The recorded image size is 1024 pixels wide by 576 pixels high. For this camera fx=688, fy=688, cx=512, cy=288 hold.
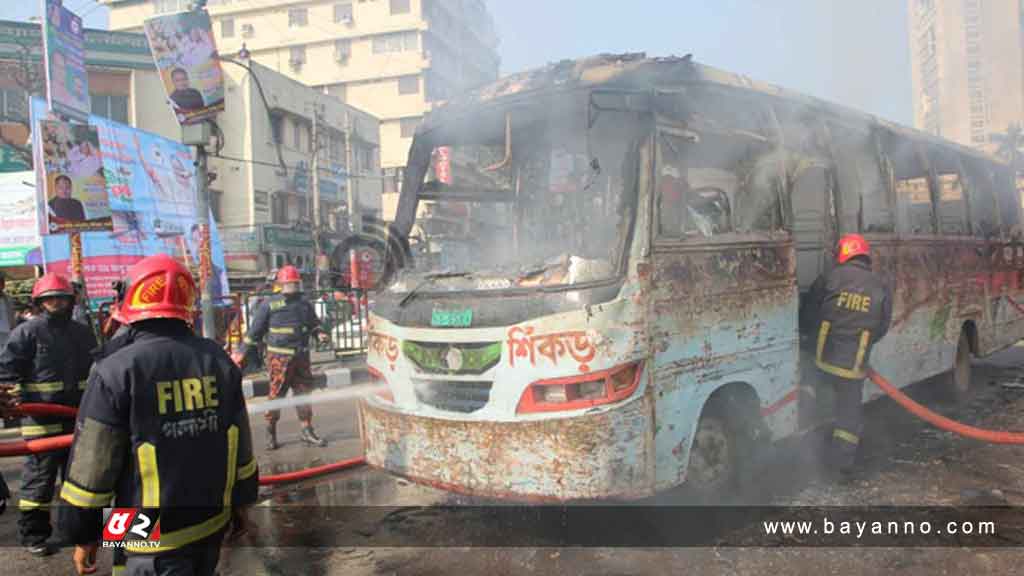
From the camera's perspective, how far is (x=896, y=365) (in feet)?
19.8

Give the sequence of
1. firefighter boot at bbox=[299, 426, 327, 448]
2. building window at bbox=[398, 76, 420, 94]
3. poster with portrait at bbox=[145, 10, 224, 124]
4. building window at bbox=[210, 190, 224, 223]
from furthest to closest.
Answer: building window at bbox=[398, 76, 420, 94]
building window at bbox=[210, 190, 224, 223]
poster with portrait at bbox=[145, 10, 224, 124]
firefighter boot at bbox=[299, 426, 327, 448]

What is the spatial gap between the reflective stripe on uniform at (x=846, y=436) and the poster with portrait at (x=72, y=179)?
31.3 ft

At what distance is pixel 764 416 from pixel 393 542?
2.48 metres

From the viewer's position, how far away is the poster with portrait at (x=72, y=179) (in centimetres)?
918

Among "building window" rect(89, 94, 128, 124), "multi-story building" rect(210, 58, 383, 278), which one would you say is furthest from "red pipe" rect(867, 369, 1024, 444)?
"building window" rect(89, 94, 128, 124)

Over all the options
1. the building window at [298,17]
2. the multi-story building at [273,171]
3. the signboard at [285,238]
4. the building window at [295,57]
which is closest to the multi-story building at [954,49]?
the multi-story building at [273,171]

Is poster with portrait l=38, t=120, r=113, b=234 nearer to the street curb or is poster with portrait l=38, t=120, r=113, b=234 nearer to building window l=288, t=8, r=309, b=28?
the street curb

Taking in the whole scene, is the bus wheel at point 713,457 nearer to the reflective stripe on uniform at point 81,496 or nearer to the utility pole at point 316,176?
the reflective stripe on uniform at point 81,496

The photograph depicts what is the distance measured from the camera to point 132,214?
12.0 m

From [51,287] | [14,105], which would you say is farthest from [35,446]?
[14,105]

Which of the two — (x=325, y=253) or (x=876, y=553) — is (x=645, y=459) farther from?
(x=325, y=253)

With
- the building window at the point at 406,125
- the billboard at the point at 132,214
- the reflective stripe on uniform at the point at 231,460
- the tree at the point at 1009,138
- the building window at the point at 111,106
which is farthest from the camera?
the building window at the point at 406,125

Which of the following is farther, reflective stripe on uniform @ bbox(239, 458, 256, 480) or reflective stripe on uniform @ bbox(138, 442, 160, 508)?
reflective stripe on uniform @ bbox(239, 458, 256, 480)

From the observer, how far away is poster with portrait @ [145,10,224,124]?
27.1 feet
